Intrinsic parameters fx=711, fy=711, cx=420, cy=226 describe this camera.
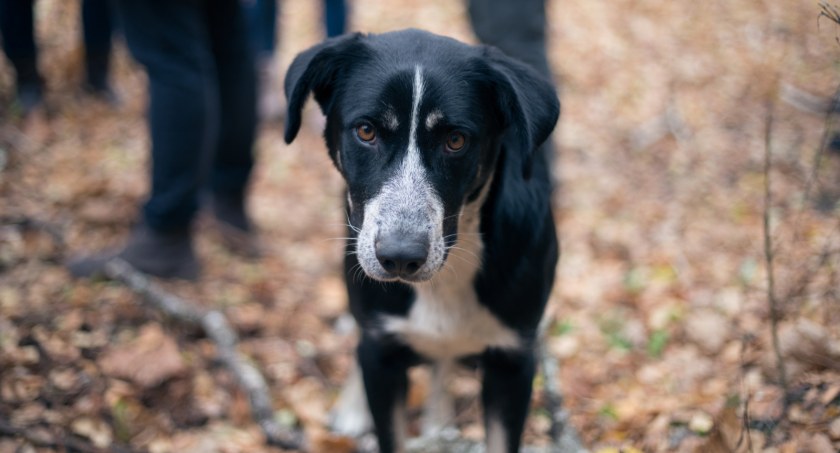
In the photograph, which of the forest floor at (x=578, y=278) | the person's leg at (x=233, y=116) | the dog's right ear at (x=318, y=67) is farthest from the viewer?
the person's leg at (x=233, y=116)

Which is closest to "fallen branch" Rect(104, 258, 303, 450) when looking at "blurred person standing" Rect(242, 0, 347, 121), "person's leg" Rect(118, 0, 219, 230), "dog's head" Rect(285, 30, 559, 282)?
"person's leg" Rect(118, 0, 219, 230)

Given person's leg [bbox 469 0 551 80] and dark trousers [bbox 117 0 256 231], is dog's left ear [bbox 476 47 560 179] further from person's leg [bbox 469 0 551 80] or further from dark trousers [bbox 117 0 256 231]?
dark trousers [bbox 117 0 256 231]

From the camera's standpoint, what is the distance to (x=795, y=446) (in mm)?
2170

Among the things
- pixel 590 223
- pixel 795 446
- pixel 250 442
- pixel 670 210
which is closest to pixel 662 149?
pixel 670 210

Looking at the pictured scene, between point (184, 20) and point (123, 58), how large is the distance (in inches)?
139

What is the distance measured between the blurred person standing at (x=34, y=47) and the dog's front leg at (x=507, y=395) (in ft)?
13.2

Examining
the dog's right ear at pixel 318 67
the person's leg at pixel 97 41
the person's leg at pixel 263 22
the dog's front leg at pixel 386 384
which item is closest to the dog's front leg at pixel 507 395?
the dog's front leg at pixel 386 384

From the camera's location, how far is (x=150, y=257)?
138 inches

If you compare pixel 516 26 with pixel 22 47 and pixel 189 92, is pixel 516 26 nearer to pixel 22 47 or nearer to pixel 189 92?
pixel 189 92

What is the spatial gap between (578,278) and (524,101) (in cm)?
203

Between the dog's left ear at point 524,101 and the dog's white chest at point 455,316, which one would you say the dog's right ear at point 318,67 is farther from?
the dog's white chest at point 455,316

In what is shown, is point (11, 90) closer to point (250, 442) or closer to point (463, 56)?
point (250, 442)

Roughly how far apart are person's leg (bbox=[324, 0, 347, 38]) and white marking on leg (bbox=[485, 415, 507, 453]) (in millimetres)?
3708

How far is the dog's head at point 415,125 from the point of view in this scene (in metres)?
1.99
